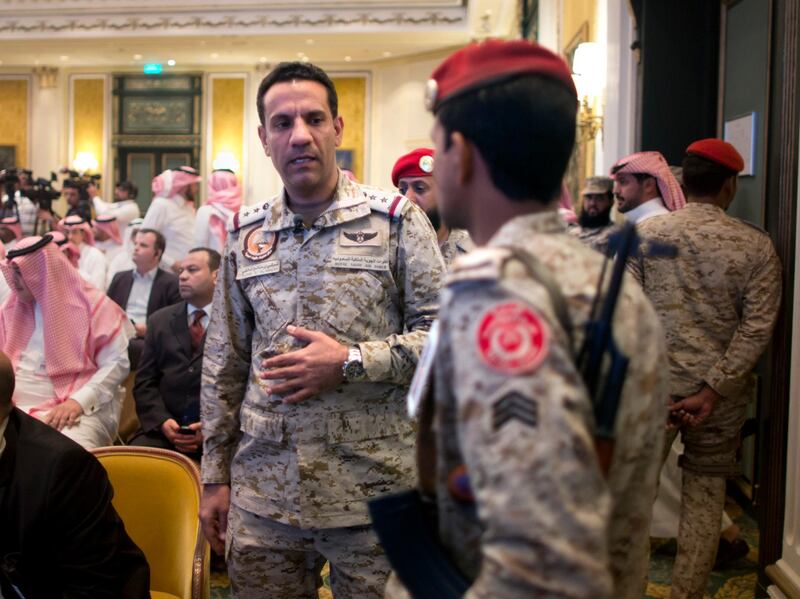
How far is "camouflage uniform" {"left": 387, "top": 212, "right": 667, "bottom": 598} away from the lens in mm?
754

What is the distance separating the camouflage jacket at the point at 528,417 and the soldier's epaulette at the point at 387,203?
34.6 inches

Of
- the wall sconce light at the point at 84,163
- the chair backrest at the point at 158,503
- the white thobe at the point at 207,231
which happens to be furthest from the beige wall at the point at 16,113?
the chair backrest at the point at 158,503

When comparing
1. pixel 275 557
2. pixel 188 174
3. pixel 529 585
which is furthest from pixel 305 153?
pixel 188 174

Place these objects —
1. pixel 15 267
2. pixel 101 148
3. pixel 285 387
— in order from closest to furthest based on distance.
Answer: pixel 285 387 < pixel 15 267 < pixel 101 148

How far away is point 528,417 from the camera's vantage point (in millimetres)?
765

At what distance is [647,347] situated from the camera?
0.93 metres

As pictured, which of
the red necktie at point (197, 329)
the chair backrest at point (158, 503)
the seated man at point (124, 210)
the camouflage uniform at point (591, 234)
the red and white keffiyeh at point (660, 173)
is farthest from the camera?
the seated man at point (124, 210)

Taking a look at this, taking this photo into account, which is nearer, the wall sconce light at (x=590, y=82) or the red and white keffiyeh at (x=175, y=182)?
the wall sconce light at (x=590, y=82)

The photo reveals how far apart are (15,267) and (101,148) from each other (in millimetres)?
12786

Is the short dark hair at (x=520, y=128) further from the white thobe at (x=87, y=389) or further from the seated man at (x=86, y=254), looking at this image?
the seated man at (x=86, y=254)

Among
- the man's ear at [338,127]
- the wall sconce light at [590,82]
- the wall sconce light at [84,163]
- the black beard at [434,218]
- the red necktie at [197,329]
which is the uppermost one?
the wall sconce light at [84,163]

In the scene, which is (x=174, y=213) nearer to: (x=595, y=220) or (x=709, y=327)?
(x=595, y=220)

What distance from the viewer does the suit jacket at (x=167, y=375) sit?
11.8ft

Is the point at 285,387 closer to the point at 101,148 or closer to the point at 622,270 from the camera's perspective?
the point at 622,270
